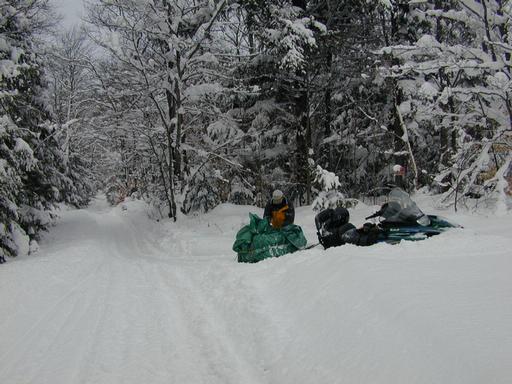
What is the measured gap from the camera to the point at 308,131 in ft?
51.1

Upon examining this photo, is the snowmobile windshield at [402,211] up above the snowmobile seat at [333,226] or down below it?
above

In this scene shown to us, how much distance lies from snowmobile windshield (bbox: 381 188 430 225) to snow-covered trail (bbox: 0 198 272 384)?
291cm

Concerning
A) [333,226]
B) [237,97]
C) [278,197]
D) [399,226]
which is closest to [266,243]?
[333,226]

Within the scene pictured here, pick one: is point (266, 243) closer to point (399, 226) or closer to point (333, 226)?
point (333, 226)

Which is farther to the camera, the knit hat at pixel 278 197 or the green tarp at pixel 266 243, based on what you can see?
the knit hat at pixel 278 197

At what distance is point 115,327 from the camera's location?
542 centimetres

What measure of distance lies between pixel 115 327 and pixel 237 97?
499 inches

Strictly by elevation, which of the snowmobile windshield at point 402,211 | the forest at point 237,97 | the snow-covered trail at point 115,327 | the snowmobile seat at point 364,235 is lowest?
the snow-covered trail at point 115,327

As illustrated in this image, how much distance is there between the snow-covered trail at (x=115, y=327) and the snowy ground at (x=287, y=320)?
20 millimetres

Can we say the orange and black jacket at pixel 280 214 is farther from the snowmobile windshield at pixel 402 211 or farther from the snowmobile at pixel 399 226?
the snowmobile windshield at pixel 402 211

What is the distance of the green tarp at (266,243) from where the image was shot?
335 inches

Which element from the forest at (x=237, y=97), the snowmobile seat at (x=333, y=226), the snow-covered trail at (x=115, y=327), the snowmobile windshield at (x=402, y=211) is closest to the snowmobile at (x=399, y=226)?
the snowmobile windshield at (x=402, y=211)

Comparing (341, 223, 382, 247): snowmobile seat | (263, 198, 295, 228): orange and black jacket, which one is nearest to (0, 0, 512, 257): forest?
(263, 198, 295, 228): orange and black jacket

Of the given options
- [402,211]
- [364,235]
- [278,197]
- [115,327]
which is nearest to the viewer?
[115,327]
